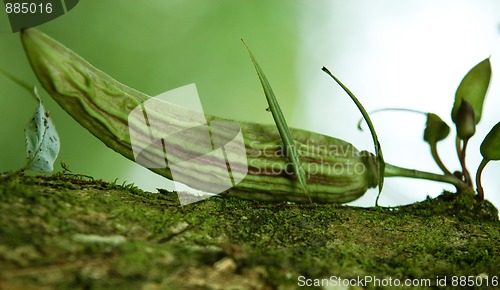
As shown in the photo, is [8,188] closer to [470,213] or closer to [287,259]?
[287,259]

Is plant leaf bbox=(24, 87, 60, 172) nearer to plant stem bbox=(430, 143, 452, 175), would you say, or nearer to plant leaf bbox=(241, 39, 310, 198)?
plant leaf bbox=(241, 39, 310, 198)

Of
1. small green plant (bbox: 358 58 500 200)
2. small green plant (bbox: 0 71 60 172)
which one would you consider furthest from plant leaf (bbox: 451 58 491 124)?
small green plant (bbox: 0 71 60 172)

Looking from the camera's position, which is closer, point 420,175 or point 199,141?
point 199,141

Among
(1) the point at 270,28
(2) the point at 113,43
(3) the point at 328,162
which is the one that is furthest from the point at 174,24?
(3) the point at 328,162

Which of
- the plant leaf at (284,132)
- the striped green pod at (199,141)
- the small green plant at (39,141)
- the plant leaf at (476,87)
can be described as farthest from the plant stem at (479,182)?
the small green plant at (39,141)

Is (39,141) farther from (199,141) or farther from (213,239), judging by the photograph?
(213,239)

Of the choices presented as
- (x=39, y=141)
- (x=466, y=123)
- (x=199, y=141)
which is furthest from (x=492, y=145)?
(x=39, y=141)
